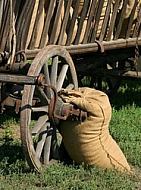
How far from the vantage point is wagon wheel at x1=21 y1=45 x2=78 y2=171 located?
4.98 meters

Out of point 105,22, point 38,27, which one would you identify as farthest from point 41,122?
point 105,22

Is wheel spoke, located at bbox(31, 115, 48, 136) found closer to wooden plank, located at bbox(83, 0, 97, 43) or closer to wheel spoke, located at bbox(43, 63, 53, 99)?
wheel spoke, located at bbox(43, 63, 53, 99)

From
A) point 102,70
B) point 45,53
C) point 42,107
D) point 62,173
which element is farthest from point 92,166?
point 102,70

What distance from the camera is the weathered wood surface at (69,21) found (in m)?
5.20

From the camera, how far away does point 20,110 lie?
16.4 ft

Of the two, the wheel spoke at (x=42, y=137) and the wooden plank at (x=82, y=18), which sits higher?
the wooden plank at (x=82, y=18)

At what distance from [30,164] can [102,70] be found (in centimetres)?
286

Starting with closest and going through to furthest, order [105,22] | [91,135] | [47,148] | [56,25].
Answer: [91,135]
[47,148]
[56,25]
[105,22]

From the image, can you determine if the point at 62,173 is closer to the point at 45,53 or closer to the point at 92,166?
the point at 92,166

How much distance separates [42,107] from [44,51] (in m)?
0.49

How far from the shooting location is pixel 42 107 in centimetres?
524

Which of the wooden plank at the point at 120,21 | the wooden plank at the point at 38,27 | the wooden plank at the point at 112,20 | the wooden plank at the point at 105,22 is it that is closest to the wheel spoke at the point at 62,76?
the wooden plank at the point at 38,27

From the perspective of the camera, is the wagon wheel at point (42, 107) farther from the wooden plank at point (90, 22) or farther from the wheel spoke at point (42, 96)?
the wooden plank at point (90, 22)

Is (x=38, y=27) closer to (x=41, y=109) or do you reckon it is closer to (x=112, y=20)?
(x=41, y=109)
